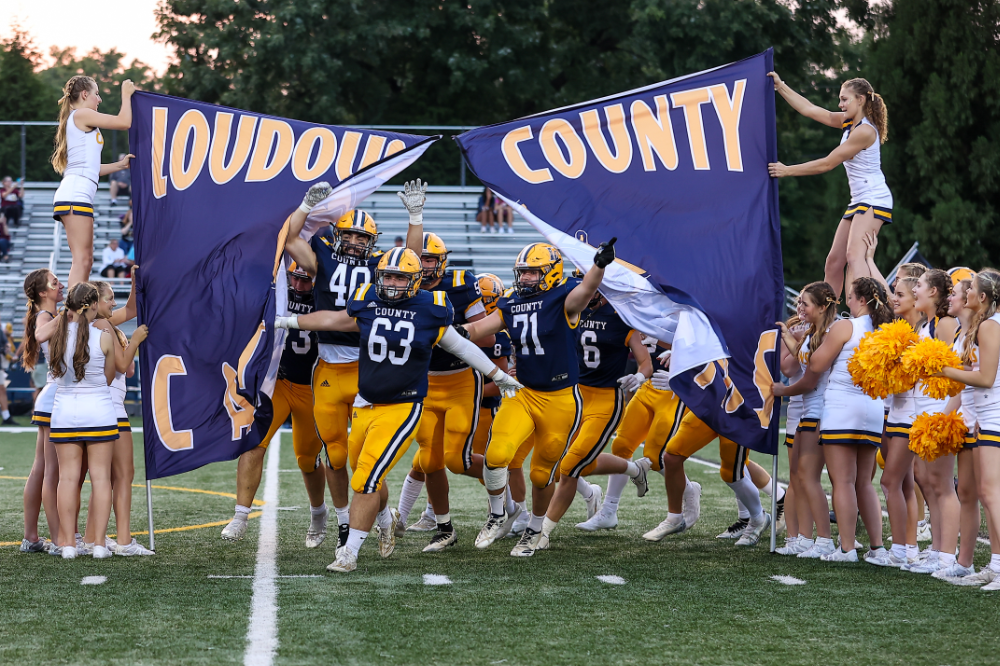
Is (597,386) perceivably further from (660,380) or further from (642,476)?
(642,476)

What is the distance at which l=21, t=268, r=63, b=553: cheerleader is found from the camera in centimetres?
728

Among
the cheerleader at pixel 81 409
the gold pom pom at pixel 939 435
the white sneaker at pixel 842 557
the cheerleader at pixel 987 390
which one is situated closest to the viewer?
the cheerleader at pixel 987 390

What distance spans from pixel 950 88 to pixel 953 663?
20524 millimetres

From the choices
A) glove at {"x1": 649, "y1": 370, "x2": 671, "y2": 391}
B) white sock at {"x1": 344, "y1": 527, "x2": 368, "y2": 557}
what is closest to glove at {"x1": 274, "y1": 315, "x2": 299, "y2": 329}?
white sock at {"x1": 344, "y1": 527, "x2": 368, "y2": 557}

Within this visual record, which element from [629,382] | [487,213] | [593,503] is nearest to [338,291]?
[629,382]

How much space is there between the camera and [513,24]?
28078mm

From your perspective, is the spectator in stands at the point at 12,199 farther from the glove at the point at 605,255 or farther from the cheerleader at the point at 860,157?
the glove at the point at 605,255

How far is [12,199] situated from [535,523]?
18353 millimetres

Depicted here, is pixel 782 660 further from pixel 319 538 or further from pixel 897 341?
pixel 319 538

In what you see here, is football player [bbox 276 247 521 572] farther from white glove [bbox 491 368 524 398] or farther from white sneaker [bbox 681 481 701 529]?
white sneaker [bbox 681 481 701 529]

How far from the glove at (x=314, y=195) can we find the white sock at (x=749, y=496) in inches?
141

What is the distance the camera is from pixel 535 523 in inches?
301

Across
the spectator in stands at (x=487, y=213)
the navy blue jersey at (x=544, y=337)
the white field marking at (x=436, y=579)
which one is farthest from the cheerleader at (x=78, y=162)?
the spectator in stands at (x=487, y=213)

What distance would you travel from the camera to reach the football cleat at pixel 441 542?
25.0ft
